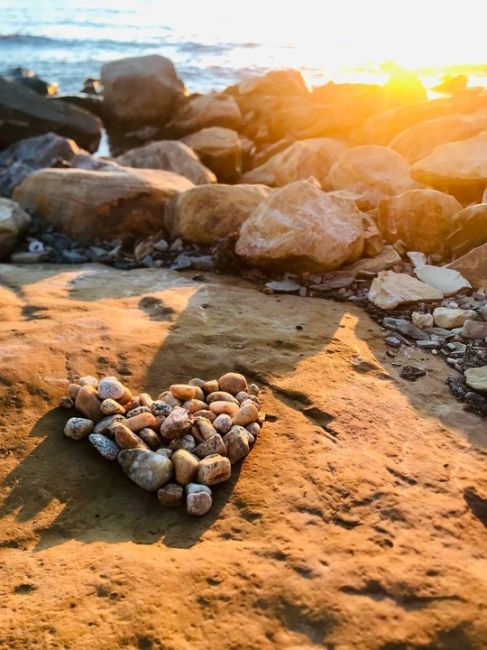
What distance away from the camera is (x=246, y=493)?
232 cm

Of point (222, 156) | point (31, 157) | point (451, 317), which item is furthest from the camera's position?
point (222, 156)

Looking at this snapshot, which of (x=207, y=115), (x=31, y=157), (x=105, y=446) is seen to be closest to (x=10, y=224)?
(x=105, y=446)

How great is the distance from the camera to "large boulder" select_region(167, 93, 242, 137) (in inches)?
471

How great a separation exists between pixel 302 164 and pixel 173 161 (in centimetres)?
166

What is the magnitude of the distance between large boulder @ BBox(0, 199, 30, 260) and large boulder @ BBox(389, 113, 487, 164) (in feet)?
14.2

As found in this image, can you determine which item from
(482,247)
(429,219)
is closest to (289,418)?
(482,247)

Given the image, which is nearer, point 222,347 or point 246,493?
point 246,493

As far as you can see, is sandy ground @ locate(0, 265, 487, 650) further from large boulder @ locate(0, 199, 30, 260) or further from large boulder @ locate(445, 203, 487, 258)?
large boulder @ locate(0, 199, 30, 260)

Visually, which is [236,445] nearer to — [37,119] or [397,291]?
[397,291]

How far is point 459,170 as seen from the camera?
543 cm

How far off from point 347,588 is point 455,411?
1.25 m

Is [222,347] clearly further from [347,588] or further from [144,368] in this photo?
[347,588]

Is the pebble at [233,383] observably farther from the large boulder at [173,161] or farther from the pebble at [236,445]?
the large boulder at [173,161]

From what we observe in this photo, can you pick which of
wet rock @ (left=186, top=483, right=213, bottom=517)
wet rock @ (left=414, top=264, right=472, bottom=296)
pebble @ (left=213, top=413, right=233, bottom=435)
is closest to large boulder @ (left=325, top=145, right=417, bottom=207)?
wet rock @ (left=414, top=264, right=472, bottom=296)
